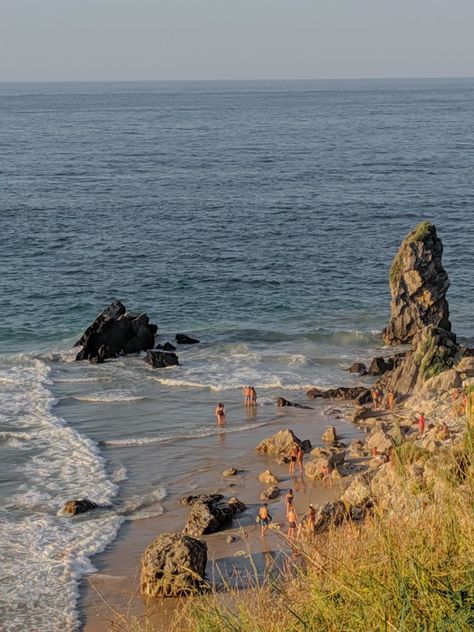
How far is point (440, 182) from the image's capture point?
92875 millimetres

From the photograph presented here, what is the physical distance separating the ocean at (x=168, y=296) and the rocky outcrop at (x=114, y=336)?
0.85 m

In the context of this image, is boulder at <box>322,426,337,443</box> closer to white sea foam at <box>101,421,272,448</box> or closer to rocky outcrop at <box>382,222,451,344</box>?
white sea foam at <box>101,421,272,448</box>

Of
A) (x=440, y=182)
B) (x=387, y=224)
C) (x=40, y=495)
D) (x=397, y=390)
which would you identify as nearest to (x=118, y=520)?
(x=40, y=495)

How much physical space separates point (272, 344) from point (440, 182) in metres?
50.6

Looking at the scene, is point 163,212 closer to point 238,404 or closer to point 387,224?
point 387,224

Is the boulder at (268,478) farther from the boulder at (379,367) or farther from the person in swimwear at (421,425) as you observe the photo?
the boulder at (379,367)

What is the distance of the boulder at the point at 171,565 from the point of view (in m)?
22.5

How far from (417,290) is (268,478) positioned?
18424mm

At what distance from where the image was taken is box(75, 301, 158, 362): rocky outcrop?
45.2 meters

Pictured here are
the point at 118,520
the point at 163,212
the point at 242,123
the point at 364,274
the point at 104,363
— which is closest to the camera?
the point at 118,520

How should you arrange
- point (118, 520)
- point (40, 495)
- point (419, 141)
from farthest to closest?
point (419, 141), point (40, 495), point (118, 520)

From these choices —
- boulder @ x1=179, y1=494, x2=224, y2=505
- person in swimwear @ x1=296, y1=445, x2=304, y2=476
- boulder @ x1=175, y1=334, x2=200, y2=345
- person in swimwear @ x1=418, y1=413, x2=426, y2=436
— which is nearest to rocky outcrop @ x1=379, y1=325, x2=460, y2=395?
person in swimwear @ x1=418, y1=413, x2=426, y2=436

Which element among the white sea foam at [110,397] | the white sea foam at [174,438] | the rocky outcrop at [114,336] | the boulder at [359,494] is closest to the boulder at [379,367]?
the white sea foam at [174,438]

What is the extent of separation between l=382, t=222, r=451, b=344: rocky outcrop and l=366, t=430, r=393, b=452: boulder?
1458cm
